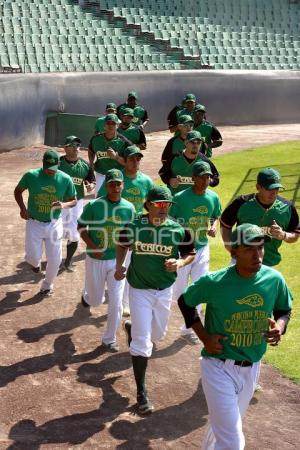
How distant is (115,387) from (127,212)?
2123 mm

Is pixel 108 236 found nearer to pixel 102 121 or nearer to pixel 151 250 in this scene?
pixel 151 250

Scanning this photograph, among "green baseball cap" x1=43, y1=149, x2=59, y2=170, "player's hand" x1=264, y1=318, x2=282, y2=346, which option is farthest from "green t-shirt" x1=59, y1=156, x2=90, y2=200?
"player's hand" x1=264, y1=318, x2=282, y2=346

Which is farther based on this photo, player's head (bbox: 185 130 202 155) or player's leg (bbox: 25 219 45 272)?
player's leg (bbox: 25 219 45 272)

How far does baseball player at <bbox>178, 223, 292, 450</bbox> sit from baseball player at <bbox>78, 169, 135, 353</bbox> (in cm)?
298

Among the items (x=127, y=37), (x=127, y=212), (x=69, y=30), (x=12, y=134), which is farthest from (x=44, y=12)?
(x=127, y=212)

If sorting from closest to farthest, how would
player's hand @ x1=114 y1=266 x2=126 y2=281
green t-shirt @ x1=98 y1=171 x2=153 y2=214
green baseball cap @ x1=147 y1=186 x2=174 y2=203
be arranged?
green baseball cap @ x1=147 y1=186 x2=174 y2=203, player's hand @ x1=114 y1=266 x2=126 y2=281, green t-shirt @ x1=98 y1=171 x2=153 y2=214

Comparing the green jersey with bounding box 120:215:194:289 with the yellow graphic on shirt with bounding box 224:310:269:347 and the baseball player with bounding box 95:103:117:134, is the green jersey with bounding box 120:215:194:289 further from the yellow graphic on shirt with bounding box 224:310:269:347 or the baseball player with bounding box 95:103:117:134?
the baseball player with bounding box 95:103:117:134

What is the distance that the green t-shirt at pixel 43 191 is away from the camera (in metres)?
10.0

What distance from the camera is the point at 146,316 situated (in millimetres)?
7141

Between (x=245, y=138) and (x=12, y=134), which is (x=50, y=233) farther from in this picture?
(x=245, y=138)

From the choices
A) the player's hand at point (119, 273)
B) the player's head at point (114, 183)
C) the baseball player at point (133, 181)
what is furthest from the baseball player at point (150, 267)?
the baseball player at point (133, 181)

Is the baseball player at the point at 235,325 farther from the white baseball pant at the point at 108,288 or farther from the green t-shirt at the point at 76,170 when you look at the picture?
the green t-shirt at the point at 76,170

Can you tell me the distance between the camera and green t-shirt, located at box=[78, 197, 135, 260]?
8391mm

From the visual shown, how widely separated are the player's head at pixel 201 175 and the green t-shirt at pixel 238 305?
119 inches
